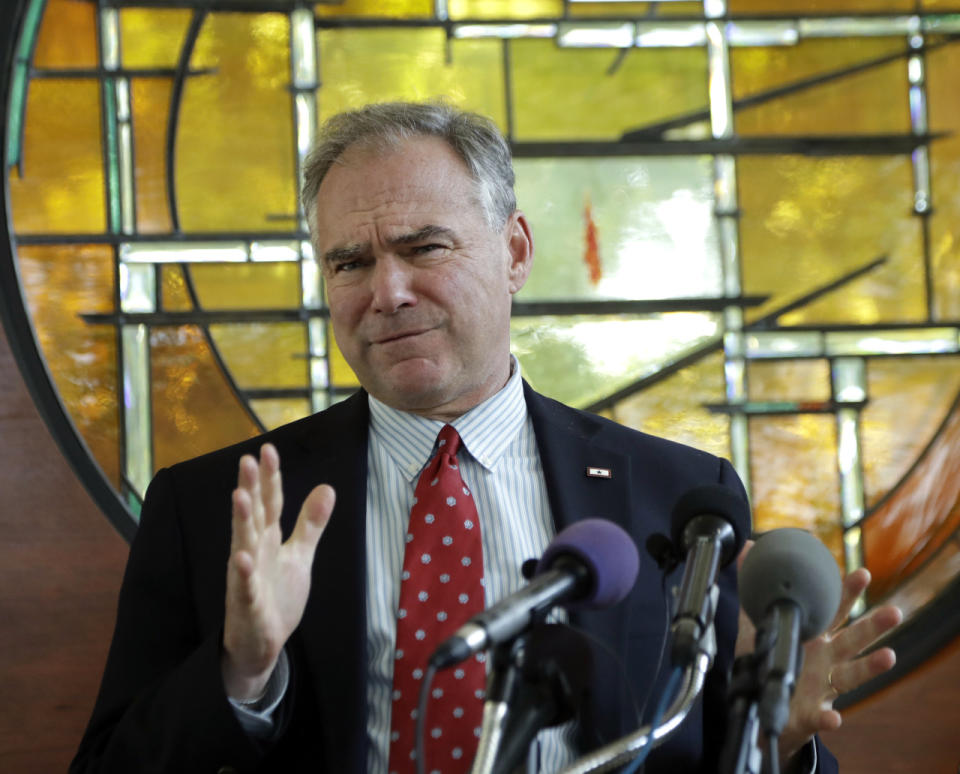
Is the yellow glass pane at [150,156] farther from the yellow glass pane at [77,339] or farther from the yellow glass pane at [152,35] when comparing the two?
the yellow glass pane at [77,339]

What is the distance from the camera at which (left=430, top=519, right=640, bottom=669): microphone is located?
997 millimetres

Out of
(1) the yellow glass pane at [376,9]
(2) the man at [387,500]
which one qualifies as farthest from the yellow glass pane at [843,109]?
(2) the man at [387,500]

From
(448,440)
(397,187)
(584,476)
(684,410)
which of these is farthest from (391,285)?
(684,410)

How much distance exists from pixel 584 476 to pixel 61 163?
1458 millimetres

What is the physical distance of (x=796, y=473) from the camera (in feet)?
8.59

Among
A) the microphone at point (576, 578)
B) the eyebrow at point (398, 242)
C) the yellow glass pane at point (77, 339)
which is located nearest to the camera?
the microphone at point (576, 578)

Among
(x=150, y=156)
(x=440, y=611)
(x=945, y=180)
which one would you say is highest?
(x=150, y=156)

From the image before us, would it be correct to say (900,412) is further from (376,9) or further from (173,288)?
(173,288)

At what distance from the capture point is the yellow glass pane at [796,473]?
8.53ft

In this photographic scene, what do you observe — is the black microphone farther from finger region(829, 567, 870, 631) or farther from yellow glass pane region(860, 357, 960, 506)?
yellow glass pane region(860, 357, 960, 506)

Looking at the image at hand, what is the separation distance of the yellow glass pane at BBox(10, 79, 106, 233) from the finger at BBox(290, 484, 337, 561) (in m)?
1.42

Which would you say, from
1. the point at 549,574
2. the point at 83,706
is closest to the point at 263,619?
the point at 549,574

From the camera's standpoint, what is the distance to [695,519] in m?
1.18

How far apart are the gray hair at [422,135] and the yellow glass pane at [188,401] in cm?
71
